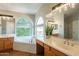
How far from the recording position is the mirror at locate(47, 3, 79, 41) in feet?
6.67

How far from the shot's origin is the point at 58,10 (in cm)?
232

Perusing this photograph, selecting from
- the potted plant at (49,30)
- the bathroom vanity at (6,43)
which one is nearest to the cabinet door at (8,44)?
the bathroom vanity at (6,43)

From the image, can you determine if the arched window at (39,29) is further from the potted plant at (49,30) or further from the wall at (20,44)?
the wall at (20,44)

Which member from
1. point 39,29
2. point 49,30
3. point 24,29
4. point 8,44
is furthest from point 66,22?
point 8,44

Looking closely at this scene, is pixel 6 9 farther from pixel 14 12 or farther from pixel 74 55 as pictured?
pixel 74 55

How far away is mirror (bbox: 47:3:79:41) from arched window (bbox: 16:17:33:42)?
0.46m

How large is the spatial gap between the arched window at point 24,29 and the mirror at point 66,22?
18.1 inches

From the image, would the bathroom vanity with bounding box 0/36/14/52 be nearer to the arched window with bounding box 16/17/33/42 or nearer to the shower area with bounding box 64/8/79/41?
the arched window with bounding box 16/17/33/42

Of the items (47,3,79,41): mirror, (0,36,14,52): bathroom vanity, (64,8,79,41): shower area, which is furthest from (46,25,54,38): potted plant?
(0,36,14,52): bathroom vanity

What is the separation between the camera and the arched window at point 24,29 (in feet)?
6.36

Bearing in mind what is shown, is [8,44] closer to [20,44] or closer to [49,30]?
[20,44]

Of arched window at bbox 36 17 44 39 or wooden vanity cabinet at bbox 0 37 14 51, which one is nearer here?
wooden vanity cabinet at bbox 0 37 14 51

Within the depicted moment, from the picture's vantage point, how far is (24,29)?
1.95 metres

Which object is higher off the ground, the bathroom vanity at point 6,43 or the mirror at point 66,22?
the mirror at point 66,22
